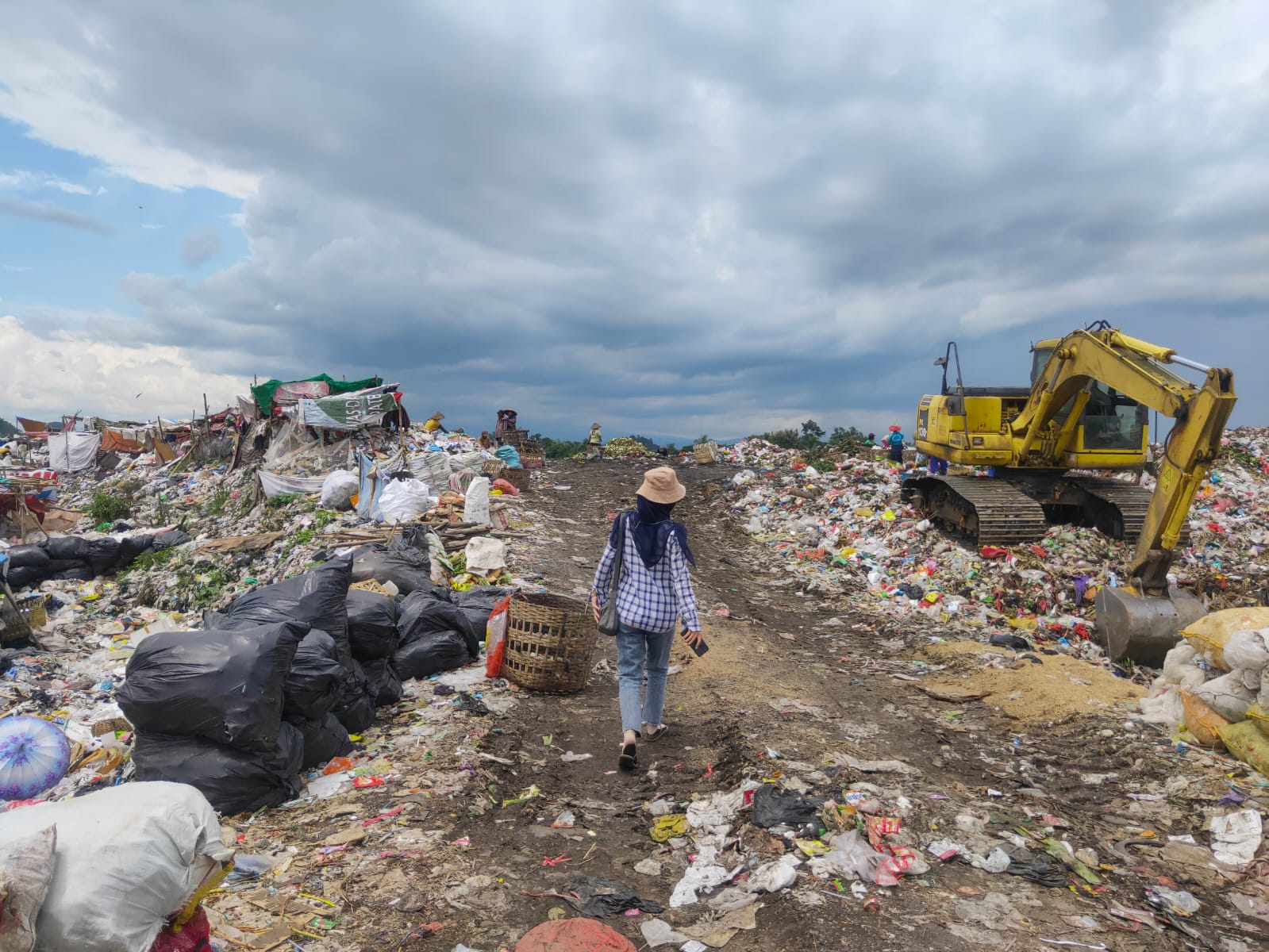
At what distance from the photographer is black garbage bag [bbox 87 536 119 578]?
12.3 m

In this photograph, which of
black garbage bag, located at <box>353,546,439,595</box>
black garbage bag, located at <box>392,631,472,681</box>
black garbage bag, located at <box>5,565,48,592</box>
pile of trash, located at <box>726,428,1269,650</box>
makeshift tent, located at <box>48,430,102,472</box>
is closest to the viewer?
black garbage bag, located at <box>392,631,472,681</box>

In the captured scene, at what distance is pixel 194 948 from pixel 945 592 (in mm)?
8328

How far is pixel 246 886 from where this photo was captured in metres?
2.79

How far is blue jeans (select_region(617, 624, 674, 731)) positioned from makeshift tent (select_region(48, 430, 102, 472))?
31.1 m

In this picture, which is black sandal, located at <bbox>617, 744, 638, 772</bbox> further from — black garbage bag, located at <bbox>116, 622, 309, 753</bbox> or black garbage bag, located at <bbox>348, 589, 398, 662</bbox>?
black garbage bag, located at <bbox>348, 589, 398, 662</bbox>

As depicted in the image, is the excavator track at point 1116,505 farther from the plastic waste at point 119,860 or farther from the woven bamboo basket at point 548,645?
the plastic waste at point 119,860

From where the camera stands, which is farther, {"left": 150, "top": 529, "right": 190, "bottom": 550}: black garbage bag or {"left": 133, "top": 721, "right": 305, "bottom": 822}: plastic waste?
{"left": 150, "top": 529, "right": 190, "bottom": 550}: black garbage bag

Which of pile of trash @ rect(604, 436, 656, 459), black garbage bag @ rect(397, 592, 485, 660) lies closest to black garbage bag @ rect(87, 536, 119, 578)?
black garbage bag @ rect(397, 592, 485, 660)

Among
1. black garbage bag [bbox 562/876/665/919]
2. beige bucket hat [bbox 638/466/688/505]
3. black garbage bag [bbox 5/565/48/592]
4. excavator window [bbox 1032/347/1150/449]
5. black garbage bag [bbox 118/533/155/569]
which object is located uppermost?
excavator window [bbox 1032/347/1150/449]

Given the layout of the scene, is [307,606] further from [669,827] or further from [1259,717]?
[1259,717]

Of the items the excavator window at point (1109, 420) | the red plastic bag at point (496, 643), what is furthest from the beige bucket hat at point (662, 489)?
the excavator window at point (1109, 420)

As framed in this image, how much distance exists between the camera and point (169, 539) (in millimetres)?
13484

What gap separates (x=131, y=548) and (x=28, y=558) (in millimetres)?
1557

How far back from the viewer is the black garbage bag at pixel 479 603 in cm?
606
